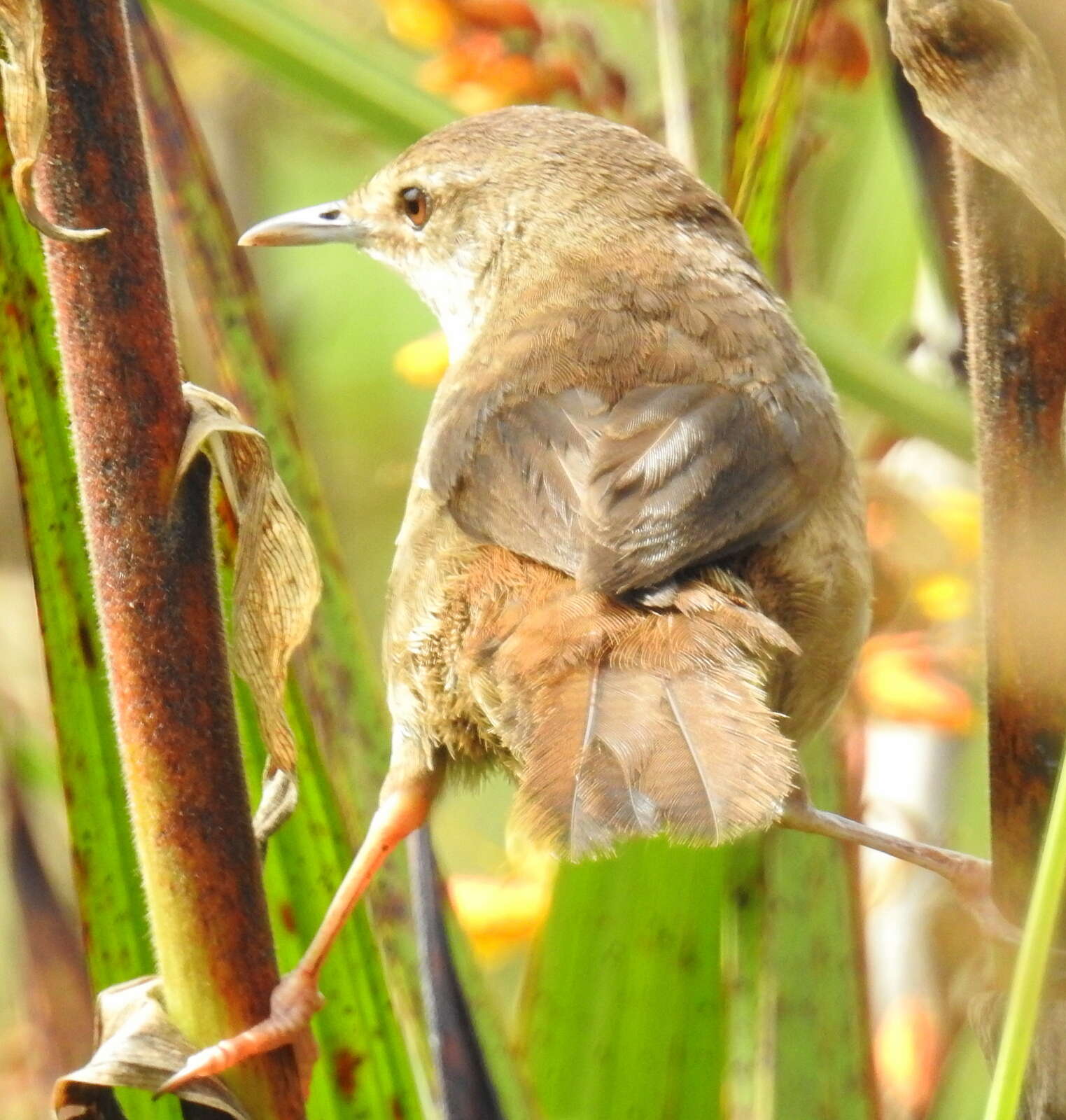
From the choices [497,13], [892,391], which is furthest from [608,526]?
[497,13]

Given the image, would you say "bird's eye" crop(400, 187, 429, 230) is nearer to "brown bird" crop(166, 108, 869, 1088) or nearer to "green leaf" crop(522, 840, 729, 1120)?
"brown bird" crop(166, 108, 869, 1088)

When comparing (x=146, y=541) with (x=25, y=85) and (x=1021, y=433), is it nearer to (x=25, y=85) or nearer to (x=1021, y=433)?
(x=25, y=85)

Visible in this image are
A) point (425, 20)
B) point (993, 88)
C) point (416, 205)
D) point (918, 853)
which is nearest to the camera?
point (993, 88)

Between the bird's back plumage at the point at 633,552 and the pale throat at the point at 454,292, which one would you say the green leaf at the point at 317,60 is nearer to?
the bird's back plumage at the point at 633,552

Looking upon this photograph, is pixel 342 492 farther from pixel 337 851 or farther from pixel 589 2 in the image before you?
pixel 337 851

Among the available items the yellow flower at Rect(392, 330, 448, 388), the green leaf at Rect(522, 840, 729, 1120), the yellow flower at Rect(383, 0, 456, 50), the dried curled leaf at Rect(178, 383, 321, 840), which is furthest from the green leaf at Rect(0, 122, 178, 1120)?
the yellow flower at Rect(383, 0, 456, 50)

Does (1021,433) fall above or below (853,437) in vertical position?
below

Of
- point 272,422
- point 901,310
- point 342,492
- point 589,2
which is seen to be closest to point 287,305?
point 342,492
